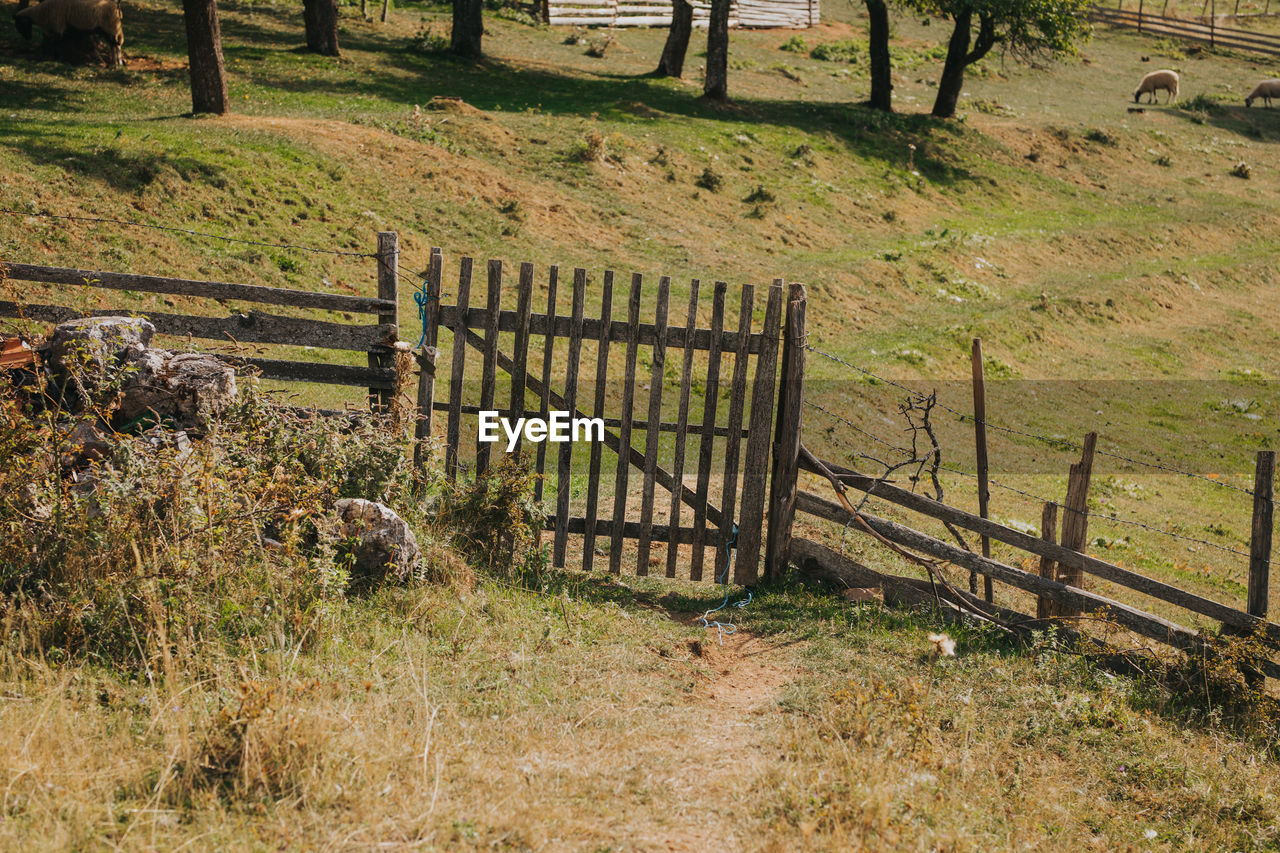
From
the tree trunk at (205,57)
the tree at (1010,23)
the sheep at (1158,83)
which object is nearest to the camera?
the tree trunk at (205,57)

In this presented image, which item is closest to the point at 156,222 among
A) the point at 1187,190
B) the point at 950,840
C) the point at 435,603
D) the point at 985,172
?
the point at 435,603

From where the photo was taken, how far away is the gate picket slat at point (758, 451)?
8.02 m

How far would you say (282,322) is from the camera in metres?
7.91

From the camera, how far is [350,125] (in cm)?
2194

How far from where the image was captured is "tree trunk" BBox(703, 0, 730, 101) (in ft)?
99.1

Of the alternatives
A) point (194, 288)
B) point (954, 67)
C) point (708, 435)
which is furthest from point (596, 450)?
point (954, 67)

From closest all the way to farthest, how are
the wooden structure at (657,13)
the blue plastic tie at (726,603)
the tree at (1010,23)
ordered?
the blue plastic tie at (726,603), the tree at (1010,23), the wooden structure at (657,13)

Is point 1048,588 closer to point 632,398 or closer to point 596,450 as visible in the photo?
point 632,398

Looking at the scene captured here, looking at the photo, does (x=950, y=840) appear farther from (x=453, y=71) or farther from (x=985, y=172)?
(x=985, y=172)

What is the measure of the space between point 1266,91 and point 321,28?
44.4m

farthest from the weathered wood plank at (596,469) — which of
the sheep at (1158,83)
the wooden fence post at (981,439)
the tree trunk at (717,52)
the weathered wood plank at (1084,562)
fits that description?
the sheep at (1158,83)

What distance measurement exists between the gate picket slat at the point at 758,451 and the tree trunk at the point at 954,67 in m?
29.5

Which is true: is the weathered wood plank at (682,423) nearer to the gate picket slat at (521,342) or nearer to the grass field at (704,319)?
the grass field at (704,319)

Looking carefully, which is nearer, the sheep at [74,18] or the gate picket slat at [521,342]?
the gate picket slat at [521,342]
